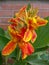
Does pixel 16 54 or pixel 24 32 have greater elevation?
pixel 24 32

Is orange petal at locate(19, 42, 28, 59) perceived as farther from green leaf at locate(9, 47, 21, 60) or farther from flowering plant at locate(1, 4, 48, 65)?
green leaf at locate(9, 47, 21, 60)

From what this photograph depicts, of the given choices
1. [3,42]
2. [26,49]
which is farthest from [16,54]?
[26,49]

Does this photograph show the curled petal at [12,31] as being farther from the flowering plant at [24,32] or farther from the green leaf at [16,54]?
the green leaf at [16,54]

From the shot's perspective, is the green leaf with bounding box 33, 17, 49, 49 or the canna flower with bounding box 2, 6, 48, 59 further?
the green leaf with bounding box 33, 17, 49, 49

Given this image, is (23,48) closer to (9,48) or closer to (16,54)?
(9,48)

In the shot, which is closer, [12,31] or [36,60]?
[12,31]

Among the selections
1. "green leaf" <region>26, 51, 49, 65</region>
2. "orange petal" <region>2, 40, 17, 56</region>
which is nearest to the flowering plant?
"orange petal" <region>2, 40, 17, 56</region>

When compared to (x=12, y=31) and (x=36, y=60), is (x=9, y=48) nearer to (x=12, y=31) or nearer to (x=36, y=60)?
(x=12, y=31)

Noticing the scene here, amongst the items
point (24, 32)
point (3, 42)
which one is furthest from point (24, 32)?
point (3, 42)

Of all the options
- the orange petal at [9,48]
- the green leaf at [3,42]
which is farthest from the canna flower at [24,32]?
the green leaf at [3,42]
